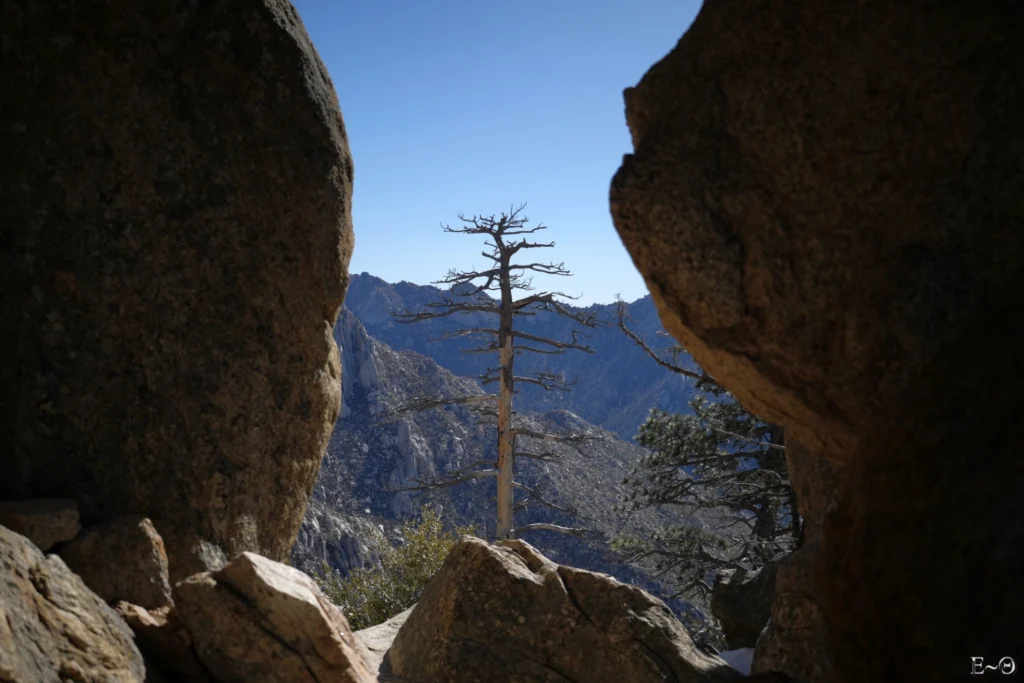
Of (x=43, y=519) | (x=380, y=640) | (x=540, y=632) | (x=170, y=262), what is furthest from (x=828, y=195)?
(x=380, y=640)

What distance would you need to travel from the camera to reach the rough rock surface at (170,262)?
4090 millimetres

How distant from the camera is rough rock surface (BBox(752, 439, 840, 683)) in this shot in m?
5.38

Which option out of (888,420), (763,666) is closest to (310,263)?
(888,420)

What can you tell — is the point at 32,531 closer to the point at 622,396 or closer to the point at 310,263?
the point at 310,263

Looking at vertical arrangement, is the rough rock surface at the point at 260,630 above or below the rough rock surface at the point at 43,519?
below

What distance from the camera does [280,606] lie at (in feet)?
12.0

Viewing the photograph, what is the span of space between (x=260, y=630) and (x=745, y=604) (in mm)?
6662

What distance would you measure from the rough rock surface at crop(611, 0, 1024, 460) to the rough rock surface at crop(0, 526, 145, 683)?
8.49ft

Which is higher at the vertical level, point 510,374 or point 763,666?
point 510,374

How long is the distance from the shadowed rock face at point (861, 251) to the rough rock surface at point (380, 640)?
13.5 feet

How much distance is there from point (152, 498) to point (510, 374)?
12.6 meters

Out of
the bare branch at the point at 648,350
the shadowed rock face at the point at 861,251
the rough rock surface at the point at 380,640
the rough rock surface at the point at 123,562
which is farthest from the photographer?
the bare branch at the point at 648,350

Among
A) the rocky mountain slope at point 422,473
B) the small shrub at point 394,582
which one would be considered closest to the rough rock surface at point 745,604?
the small shrub at point 394,582
